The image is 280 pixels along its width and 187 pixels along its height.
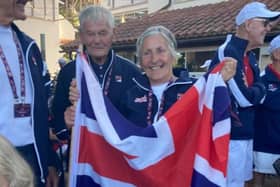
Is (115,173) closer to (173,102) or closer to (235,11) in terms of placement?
(173,102)

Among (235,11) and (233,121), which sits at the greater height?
(235,11)

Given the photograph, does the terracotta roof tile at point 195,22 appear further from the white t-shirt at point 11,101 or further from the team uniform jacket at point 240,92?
the white t-shirt at point 11,101

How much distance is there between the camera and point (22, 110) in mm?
2416

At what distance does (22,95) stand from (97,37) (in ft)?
2.34

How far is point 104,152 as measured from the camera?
2594 millimetres

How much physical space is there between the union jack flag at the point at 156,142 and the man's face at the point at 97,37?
0.79ft

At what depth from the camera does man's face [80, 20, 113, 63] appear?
9.40 ft

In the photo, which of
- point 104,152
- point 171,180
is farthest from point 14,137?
point 171,180

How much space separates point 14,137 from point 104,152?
0.55 meters

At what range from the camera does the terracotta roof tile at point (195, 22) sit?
380 inches

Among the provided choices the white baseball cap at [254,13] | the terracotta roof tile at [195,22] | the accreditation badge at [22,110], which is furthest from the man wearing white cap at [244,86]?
the terracotta roof tile at [195,22]

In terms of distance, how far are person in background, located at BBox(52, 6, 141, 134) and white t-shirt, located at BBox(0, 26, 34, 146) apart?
16.8 inches

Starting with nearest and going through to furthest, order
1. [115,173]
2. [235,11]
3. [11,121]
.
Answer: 1. [11,121]
2. [115,173]
3. [235,11]

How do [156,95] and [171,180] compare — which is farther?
[156,95]
